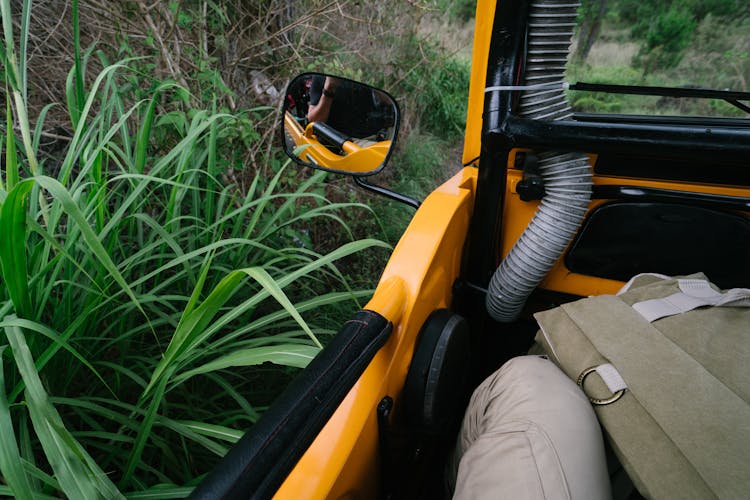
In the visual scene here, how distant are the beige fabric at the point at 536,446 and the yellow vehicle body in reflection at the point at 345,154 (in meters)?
0.87

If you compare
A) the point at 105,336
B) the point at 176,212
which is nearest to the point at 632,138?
the point at 176,212

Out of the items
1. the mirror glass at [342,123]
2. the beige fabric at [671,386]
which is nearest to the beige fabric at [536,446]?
the beige fabric at [671,386]

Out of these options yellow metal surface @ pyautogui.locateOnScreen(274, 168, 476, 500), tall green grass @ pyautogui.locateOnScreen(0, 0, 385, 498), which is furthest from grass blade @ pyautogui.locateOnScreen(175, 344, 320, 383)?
yellow metal surface @ pyautogui.locateOnScreen(274, 168, 476, 500)

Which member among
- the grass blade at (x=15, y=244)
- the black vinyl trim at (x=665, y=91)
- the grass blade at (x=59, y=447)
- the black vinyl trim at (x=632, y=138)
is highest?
the black vinyl trim at (x=665, y=91)

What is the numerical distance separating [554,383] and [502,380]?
0.10 meters

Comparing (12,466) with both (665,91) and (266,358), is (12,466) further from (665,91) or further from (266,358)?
(665,91)

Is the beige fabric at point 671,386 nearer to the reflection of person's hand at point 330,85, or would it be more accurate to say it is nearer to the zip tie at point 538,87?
the zip tie at point 538,87

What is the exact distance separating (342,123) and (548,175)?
828 mm

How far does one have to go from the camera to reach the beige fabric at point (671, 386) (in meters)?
0.58

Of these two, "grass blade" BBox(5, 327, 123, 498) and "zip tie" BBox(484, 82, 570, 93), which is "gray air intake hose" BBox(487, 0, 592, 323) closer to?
"zip tie" BBox(484, 82, 570, 93)

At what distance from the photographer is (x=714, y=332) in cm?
75

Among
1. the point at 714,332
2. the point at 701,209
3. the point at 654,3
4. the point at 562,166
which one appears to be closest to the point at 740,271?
the point at 701,209

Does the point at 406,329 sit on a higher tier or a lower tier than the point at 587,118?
lower

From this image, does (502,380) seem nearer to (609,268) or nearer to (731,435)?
(731,435)
